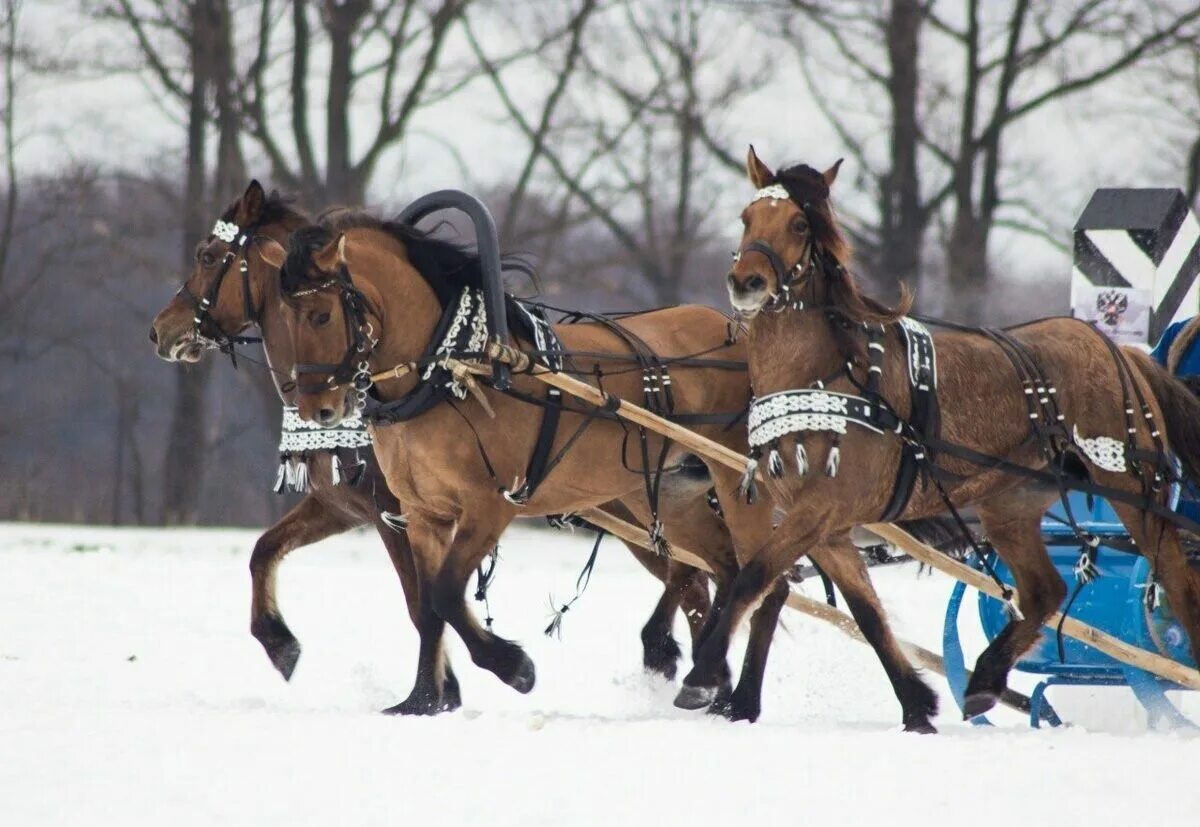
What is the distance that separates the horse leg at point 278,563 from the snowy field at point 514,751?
37 centimetres

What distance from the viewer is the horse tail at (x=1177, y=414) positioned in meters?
7.32

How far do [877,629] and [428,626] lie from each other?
1.78m

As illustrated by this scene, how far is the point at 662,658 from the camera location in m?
8.59

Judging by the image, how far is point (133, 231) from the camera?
22.2 m

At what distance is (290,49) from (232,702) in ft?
48.1

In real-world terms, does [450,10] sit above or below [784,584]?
above

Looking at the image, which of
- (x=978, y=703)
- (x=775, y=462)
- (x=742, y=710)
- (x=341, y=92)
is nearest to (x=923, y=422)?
(x=775, y=462)

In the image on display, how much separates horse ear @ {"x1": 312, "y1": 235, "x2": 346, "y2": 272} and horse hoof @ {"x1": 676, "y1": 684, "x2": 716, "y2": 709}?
6.80 feet

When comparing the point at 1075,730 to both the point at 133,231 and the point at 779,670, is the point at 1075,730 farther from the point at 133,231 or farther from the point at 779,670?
the point at 133,231

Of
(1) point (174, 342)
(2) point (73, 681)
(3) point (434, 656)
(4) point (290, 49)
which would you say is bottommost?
(2) point (73, 681)

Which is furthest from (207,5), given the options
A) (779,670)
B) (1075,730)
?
(1075,730)

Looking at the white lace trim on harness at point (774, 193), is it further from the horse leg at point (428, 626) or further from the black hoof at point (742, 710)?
the black hoof at point (742, 710)

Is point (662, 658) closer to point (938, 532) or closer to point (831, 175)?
point (938, 532)

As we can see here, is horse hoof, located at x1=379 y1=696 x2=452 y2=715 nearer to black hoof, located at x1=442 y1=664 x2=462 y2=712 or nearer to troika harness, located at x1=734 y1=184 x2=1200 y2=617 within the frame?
black hoof, located at x1=442 y1=664 x2=462 y2=712
